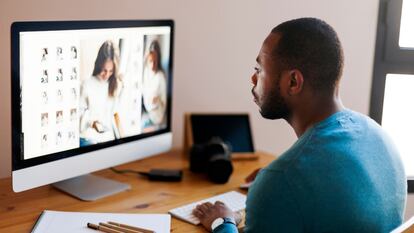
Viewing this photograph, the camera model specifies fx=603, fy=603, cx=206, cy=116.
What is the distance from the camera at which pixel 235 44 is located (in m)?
2.43

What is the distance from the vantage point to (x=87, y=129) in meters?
1.79

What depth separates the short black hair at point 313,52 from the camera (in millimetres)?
1448

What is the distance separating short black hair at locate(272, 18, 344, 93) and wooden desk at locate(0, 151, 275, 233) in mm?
504

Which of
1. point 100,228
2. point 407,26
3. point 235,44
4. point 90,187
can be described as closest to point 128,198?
point 90,187

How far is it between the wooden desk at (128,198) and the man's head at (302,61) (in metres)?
0.45

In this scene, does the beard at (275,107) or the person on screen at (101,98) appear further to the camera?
the person on screen at (101,98)

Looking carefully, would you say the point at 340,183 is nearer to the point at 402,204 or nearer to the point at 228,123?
the point at 402,204

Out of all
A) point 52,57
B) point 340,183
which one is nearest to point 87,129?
point 52,57

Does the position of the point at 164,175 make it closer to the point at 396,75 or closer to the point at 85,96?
the point at 85,96

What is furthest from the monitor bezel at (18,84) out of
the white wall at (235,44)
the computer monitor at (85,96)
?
the white wall at (235,44)

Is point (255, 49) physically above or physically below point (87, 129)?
above

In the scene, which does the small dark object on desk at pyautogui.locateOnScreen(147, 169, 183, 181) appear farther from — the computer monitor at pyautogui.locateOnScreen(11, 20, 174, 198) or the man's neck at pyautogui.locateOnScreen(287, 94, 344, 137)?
the man's neck at pyautogui.locateOnScreen(287, 94, 344, 137)

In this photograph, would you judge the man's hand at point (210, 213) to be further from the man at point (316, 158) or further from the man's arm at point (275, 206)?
the man's arm at point (275, 206)

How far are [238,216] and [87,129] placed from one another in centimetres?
52
